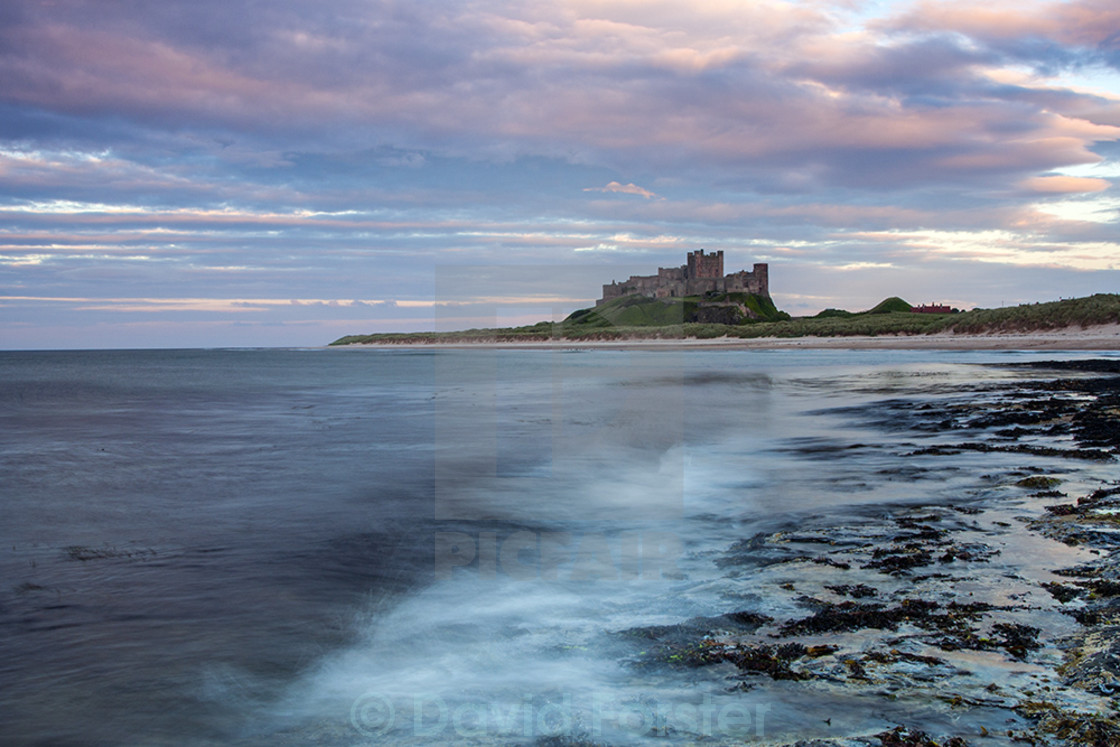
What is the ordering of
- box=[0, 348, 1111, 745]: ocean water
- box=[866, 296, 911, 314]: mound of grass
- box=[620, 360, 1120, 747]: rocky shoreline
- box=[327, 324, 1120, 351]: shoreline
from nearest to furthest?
box=[620, 360, 1120, 747]: rocky shoreline, box=[0, 348, 1111, 745]: ocean water, box=[327, 324, 1120, 351]: shoreline, box=[866, 296, 911, 314]: mound of grass

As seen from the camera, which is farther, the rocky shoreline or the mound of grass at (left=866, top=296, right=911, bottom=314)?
the mound of grass at (left=866, top=296, right=911, bottom=314)

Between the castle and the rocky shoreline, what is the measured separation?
151003mm

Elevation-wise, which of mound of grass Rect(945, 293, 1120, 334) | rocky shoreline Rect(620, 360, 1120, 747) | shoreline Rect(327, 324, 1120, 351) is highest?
mound of grass Rect(945, 293, 1120, 334)

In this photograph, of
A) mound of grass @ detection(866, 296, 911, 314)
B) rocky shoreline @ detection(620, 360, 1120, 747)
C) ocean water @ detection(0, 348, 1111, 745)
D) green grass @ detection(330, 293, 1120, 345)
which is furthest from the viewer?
mound of grass @ detection(866, 296, 911, 314)

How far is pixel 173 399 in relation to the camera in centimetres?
3034

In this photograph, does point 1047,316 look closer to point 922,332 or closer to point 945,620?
point 922,332

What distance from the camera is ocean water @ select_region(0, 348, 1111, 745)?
12.0 feet

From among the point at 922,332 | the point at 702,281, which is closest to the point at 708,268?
the point at 702,281

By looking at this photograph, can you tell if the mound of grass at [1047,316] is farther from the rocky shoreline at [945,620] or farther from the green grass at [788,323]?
the rocky shoreline at [945,620]

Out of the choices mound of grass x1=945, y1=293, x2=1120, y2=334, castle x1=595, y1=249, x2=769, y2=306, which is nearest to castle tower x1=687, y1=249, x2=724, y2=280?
castle x1=595, y1=249, x2=769, y2=306

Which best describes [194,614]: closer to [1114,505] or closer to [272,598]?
[272,598]

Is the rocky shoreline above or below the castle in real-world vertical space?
below

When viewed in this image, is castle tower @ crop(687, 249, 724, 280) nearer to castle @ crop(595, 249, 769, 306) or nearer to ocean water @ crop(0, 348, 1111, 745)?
castle @ crop(595, 249, 769, 306)

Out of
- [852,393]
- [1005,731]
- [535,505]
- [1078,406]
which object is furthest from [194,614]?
[852,393]
